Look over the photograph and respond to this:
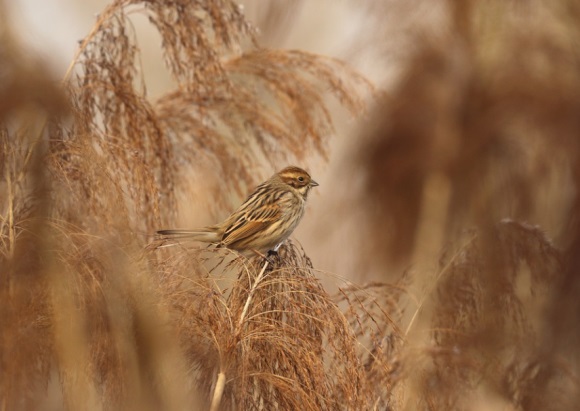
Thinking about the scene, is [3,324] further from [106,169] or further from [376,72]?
[376,72]

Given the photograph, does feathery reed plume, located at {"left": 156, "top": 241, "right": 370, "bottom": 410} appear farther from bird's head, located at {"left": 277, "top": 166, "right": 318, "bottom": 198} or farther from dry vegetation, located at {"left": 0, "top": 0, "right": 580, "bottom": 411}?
bird's head, located at {"left": 277, "top": 166, "right": 318, "bottom": 198}

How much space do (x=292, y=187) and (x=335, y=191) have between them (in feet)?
3.79

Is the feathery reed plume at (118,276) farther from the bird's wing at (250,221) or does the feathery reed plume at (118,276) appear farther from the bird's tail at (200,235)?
the bird's wing at (250,221)

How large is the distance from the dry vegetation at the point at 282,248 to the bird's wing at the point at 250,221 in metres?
0.20

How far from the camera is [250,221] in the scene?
690 centimetres

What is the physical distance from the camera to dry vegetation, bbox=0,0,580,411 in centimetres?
417

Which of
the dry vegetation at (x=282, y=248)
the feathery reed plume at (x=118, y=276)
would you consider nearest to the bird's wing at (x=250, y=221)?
the dry vegetation at (x=282, y=248)

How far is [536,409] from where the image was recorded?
4461 millimetres

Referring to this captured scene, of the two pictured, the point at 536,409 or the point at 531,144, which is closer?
the point at 536,409

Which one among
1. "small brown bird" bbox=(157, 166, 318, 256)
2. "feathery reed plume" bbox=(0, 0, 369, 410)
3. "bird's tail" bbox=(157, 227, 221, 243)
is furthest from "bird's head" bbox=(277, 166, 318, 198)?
"feathery reed plume" bbox=(0, 0, 369, 410)

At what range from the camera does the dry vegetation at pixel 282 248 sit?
4172mm

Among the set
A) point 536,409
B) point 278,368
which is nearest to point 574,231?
point 536,409

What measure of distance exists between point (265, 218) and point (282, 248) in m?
1.37

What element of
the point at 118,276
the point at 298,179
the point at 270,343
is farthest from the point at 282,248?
the point at 298,179
